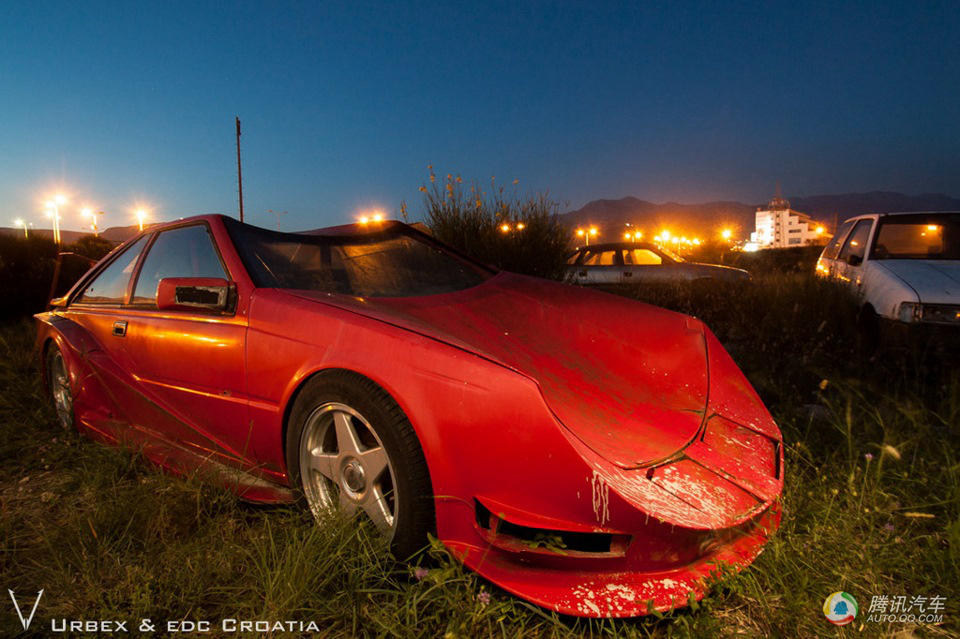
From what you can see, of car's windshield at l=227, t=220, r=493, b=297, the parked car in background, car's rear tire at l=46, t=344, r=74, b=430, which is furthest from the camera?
the parked car in background

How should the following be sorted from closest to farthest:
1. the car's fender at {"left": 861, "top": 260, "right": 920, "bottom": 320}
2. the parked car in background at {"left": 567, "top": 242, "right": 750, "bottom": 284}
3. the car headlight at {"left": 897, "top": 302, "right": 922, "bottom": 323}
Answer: the car headlight at {"left": 897, "top": 302, "right": 922, "bottom": 323}, the car's fender at {"left": 861, "top": 260, "right": 920, "bottom": 320}, the parked car in background at {"left": 567, "top": 242, "right": 750, "bottom": 284}

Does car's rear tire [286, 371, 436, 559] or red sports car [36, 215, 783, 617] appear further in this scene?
car's rear tire [286, 371, 436, 559]

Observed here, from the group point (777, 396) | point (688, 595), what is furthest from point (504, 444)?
point (777, 396)

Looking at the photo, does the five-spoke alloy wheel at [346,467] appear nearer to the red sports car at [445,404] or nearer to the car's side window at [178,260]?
the red sports car at [445,404]

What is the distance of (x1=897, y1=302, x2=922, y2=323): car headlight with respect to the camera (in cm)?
384

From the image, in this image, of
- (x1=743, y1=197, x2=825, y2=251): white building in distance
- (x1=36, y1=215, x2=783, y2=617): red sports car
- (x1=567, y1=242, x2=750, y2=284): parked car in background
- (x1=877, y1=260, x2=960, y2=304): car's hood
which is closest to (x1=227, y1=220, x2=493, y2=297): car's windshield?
(x1=36, y1=215, x2=783, y2=617): red sports car

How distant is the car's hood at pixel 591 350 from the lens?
1.65 m

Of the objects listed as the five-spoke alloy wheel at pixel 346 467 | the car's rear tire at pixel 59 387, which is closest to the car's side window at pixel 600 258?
the car's rear tire at pixel 59 387

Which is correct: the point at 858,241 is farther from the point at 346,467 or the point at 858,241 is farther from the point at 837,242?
the point at 346,467

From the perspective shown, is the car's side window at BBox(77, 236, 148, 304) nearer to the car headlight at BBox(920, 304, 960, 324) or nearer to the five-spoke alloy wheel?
the five-spoke alloy wheel

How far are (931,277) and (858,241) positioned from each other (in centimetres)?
173

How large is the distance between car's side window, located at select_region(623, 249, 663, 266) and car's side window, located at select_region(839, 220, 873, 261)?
4.86 metres

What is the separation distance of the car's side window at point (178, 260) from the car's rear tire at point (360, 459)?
867mm

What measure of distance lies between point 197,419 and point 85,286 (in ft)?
5.27
